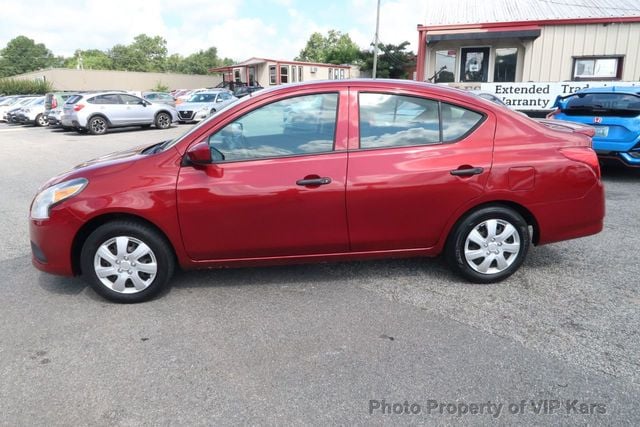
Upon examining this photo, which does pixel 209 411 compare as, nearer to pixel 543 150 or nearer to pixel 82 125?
pixel 543 150

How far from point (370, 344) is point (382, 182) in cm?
118

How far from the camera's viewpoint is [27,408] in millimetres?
2514

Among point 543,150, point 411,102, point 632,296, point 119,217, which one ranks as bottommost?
point 632,296

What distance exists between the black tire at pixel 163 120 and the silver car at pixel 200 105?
1723 millimetres

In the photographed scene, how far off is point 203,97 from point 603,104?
19.3 meters

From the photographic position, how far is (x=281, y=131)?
361 cm

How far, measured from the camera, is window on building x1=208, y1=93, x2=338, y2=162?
3572 millimetres

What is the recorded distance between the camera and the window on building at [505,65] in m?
16.8

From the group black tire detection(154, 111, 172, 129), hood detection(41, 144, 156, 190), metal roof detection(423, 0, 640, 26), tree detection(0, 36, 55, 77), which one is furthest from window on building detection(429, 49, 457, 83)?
tree detection(0, 36, 55, 77)

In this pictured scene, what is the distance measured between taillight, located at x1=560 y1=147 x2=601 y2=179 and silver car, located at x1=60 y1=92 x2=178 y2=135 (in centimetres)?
1809

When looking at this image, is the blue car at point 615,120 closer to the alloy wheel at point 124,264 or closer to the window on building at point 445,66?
the alloy wheel at point 124,264

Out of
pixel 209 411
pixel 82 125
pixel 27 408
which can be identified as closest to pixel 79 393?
pixel 27 408

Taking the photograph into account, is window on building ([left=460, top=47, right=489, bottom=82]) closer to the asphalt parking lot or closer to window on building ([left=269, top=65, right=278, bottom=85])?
the asphalt parking lot

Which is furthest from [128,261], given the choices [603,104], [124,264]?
[603,104]
